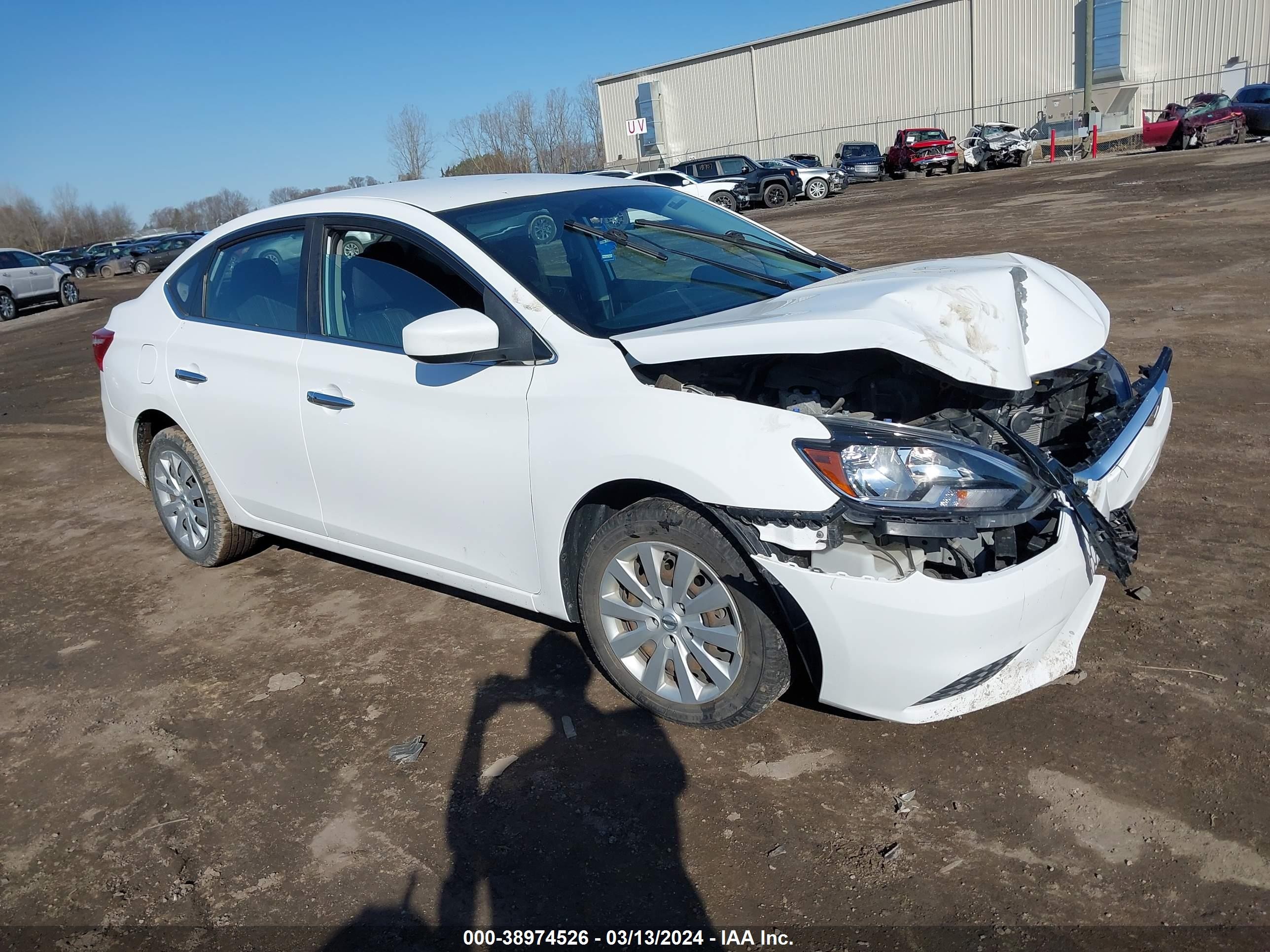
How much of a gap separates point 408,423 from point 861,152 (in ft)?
125

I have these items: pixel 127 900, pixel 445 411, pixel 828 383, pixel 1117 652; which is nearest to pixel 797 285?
pixel 828 383

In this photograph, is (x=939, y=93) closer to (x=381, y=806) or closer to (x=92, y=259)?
(x=92, y=259)

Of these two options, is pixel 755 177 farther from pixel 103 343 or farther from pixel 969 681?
pixel 969 681

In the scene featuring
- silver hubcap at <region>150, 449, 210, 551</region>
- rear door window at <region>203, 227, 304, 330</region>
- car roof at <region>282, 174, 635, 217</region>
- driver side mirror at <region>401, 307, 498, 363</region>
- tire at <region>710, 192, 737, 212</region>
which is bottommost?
silver hubcap at <region>150, 449, 210, 551</region>

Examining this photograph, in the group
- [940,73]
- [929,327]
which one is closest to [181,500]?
[929,327]

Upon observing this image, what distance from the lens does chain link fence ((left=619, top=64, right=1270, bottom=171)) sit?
43.0 m

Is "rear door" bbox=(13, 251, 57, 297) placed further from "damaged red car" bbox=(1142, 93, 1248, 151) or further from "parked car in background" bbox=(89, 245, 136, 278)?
"damaged red car" bbox=(1142, 93, 1248, 151)

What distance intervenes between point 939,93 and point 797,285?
51453 millimetres

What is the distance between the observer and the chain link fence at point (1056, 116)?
4303 centimetres

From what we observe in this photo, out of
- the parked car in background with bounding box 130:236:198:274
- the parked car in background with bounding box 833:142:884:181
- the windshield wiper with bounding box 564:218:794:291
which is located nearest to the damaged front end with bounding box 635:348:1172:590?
the windshield wiper with bounding box 564:218:794:291

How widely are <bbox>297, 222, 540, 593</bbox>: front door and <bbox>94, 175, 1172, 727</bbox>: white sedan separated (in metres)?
0.01

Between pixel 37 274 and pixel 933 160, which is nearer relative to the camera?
pixel 37 274

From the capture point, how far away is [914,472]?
2775mm

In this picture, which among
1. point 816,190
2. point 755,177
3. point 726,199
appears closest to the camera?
point 726,199
